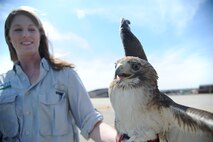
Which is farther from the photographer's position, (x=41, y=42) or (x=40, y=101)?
(x=41, y=42)

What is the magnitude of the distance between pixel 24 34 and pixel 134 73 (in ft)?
3.74

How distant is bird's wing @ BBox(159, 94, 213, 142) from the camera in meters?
2.07

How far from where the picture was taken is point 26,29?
10.1 feet

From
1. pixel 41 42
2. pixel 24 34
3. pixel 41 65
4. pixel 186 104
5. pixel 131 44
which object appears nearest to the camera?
pixel 131 44

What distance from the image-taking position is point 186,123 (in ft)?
7.09

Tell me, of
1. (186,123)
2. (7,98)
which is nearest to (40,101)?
(7,98)

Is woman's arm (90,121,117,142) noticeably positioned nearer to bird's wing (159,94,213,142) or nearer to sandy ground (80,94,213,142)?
bird's wing (159,94,213,142)

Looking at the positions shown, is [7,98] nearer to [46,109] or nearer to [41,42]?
[46,109]

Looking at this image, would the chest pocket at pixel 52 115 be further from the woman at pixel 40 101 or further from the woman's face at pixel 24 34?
the woman's face at pixel 24 34

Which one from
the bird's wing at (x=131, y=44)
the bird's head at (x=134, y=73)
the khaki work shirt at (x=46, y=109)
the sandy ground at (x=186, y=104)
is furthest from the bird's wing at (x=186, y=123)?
the sandy ground at (x=186, y=104)

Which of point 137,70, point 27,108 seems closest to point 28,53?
point 27,108

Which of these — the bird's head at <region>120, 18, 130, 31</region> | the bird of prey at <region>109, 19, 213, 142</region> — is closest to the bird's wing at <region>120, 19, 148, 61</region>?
the bird's head at <region>120, 18, 130, 31</region>

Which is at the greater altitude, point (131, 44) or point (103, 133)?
point (131, 44)

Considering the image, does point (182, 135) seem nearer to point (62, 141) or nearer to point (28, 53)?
point (62, 141)
